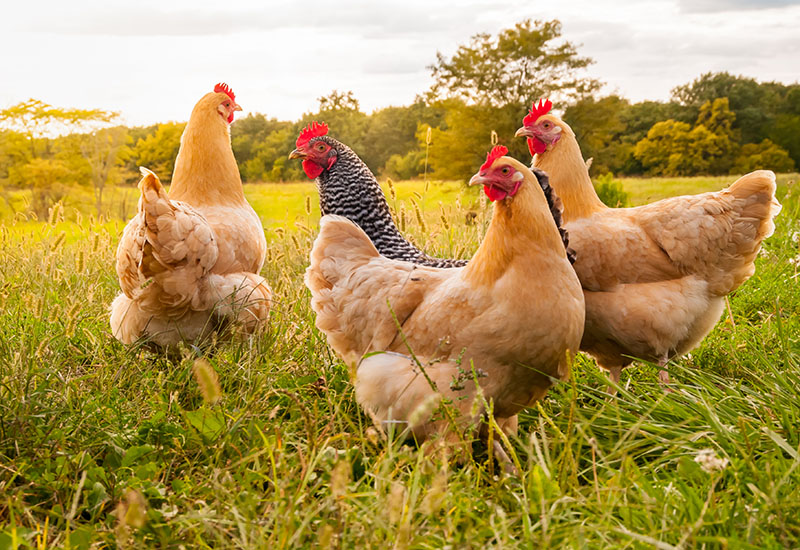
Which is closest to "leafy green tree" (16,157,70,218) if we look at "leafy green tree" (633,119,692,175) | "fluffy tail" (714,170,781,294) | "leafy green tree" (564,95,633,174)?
"fluffy tail" (714,170,781,294)

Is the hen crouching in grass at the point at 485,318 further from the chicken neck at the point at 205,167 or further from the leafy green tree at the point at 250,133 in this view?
the leafy green tree at the point at 250,133

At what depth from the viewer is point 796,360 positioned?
308 cm

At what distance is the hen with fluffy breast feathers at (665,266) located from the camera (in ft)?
11.6

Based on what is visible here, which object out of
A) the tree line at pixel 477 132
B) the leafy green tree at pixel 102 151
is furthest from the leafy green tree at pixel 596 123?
the leafy green tree at pixel 102 151

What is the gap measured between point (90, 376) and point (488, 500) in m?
1.95

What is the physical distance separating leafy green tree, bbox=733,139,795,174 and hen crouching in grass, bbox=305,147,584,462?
86.2ft

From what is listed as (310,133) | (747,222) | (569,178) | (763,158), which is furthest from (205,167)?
(763,158)

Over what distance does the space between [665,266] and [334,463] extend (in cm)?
269

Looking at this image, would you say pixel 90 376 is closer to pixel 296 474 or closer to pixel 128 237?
pixel 128 237

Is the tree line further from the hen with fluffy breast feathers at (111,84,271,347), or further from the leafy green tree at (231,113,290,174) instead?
the hen with fluffy breast feathers at (111,84,271,347)

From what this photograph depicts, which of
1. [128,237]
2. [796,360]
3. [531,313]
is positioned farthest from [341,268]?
[796,360]

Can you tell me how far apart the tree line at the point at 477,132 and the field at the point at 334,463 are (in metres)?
12.9

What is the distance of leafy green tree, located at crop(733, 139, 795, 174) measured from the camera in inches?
996

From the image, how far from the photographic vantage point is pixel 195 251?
348 centimetres
